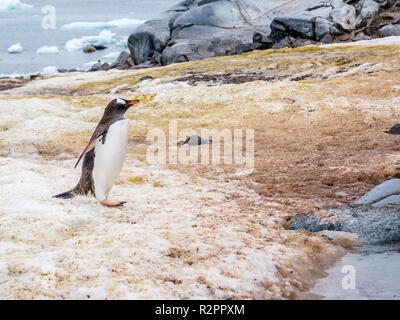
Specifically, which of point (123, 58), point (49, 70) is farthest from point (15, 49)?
point (123, 58)

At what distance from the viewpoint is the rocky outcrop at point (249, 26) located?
62625mm

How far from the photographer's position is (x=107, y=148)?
9195 millimetres

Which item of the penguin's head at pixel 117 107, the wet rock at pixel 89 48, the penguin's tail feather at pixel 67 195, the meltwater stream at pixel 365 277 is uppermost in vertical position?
the penguin's head at pixel 117 107

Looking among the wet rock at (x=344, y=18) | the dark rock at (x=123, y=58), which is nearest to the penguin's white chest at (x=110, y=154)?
the wet rock at (x=344, y=18)

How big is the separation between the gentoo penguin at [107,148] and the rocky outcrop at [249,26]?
56364 millimetres

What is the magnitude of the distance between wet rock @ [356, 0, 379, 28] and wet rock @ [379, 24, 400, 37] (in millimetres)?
3539

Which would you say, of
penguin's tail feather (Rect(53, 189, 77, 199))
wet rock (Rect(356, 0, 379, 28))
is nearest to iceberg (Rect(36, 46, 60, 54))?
wet rock (Rect(356, 0, 379, 28))

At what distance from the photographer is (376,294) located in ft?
20.1

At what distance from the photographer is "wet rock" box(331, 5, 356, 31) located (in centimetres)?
6272

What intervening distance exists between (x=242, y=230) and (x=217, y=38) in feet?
207

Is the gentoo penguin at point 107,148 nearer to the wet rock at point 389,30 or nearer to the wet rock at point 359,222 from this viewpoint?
the wet rock at point 359,222

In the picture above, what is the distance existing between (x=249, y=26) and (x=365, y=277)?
69474mm

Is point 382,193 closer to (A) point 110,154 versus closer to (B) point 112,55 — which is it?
(A) point 110,154
